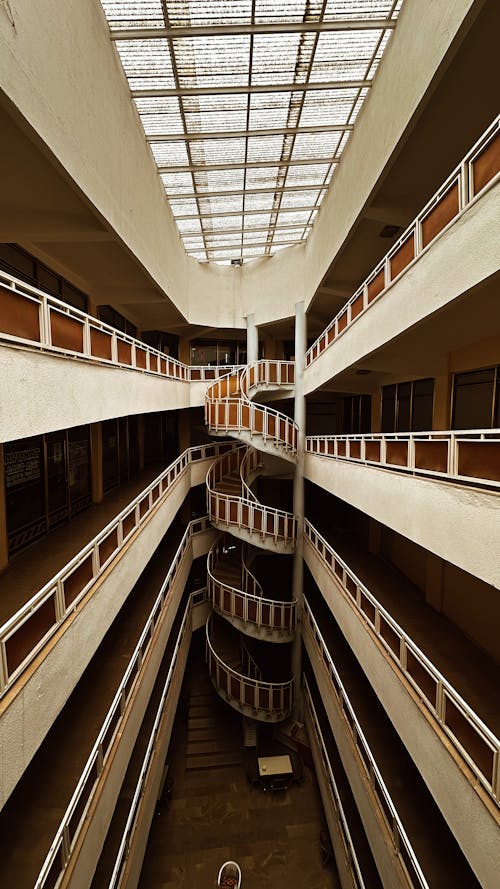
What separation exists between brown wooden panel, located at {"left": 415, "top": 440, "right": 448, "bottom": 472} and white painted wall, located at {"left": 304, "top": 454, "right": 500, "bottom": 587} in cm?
18

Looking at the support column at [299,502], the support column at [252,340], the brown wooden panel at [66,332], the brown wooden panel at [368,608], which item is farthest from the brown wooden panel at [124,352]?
the support column at [252,340]

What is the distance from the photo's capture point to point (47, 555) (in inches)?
272

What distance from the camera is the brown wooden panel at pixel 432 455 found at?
4602 mm

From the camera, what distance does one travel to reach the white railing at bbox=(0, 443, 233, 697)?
3.47 metres

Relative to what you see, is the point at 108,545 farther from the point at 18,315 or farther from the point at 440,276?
the point at 440,276

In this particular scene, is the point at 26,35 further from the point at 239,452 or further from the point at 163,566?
the point at 239,452

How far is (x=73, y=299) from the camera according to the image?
9281 mm

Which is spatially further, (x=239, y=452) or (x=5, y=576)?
(x=239, y=452)

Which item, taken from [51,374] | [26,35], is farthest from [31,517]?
[26,35]

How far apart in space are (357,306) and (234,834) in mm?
12057

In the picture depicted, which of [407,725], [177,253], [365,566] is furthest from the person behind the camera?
[177,253]

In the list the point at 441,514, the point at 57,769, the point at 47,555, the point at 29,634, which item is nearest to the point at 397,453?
the point at 441,514

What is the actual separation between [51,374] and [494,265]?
440cm

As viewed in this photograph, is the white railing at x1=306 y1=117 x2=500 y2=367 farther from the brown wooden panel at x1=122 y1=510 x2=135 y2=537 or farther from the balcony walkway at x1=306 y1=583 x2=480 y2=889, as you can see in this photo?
the balcony walkway at x1=306 y1=583 x2=480 y2=889
